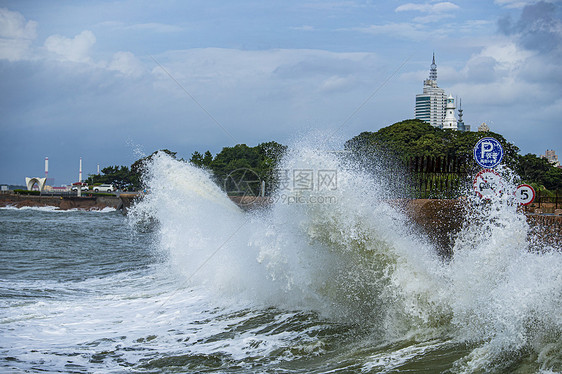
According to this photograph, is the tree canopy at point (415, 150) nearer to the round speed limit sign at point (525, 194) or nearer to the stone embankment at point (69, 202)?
the round speed limit sign at point (525, 194)

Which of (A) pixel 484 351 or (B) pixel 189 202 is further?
(B) pixel 189 202

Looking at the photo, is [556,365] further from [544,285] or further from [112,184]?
[112,184]

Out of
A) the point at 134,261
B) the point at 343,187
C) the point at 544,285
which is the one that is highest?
the point at 343,187

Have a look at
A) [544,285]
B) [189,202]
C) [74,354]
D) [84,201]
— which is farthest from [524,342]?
[84,201]

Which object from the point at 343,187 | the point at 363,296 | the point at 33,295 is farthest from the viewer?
the point at 33,295

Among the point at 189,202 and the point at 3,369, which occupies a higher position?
the point at 189,202

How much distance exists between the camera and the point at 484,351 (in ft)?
14.1

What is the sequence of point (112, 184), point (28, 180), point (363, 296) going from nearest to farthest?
point (363, 296)
point (28, 180)
point (112, 184)

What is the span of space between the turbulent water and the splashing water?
0.02 meters

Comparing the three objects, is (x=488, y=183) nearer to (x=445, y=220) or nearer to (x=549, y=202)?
A: (x=445, y=220)

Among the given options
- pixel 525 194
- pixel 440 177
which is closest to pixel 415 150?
pixel 440 177

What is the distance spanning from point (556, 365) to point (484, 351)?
21.7 inches

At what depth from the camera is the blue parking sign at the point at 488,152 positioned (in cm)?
751

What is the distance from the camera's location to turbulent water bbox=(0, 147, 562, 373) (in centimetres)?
448
